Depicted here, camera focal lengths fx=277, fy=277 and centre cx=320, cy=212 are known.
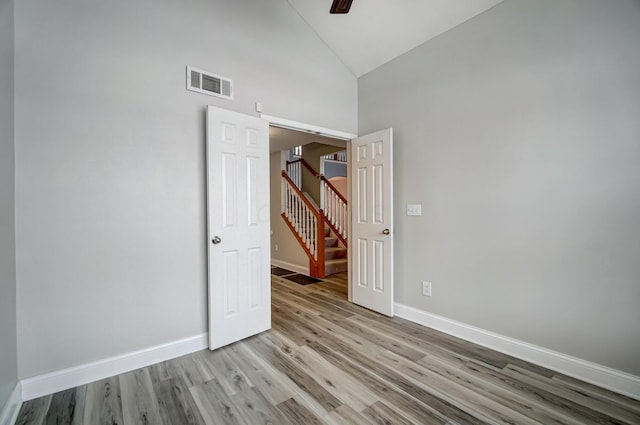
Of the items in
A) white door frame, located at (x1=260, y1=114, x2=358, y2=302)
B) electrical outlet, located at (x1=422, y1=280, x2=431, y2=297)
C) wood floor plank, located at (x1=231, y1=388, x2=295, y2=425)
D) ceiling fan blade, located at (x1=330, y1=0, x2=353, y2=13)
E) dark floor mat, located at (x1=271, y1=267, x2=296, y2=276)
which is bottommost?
wood floor plank, located at (x1=231, y1=388, x2=295, y2=425)

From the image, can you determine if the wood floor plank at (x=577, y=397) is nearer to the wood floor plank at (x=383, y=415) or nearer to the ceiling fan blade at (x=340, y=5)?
the wood floor plank at (x=383, y=415)

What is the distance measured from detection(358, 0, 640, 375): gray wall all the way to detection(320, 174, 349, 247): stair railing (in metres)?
2.87

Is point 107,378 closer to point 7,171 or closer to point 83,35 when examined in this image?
point 7,171

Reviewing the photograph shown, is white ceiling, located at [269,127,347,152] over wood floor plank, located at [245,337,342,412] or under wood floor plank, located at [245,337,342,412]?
over

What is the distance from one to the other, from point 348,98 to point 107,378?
12.1 ft

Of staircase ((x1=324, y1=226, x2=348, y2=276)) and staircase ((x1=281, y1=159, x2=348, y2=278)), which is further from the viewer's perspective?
staircase ((x1=324, y1=226, x2=348, y2=276))

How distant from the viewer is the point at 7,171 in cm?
166

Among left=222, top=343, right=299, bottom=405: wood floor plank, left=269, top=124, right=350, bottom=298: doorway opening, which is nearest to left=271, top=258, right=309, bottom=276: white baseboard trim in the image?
left=269, top=124, right=350, bottom=298: doorway opening

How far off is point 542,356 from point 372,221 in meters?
1.91

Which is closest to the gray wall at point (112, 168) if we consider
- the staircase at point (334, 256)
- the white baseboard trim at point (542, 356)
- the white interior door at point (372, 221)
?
the white interior door at point (372, 221)

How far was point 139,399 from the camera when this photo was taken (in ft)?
5.91

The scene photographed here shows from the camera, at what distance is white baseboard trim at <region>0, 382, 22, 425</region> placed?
4.94ft

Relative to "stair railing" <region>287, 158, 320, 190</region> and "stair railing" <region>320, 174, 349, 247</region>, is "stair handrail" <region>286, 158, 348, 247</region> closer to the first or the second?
"stair railing" <region>320, 174, 349, 247</region>

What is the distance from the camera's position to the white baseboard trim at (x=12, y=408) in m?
1.51
